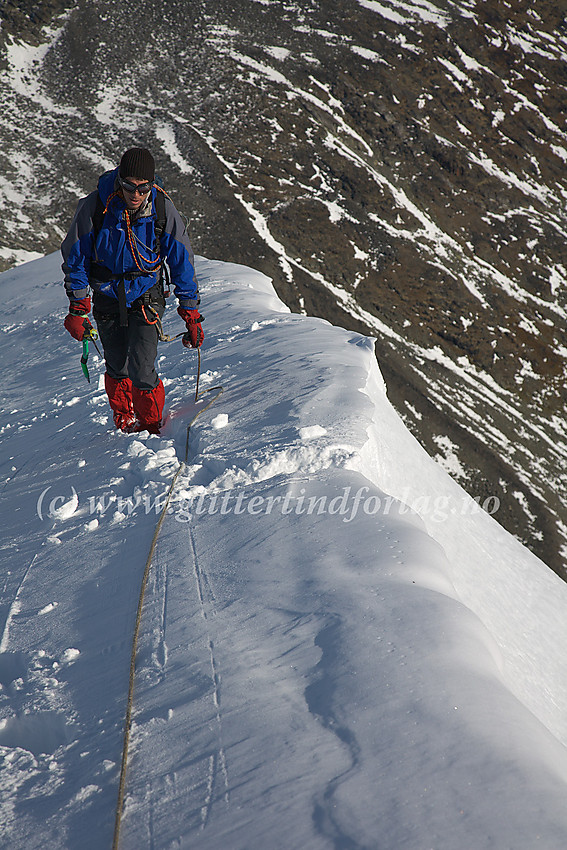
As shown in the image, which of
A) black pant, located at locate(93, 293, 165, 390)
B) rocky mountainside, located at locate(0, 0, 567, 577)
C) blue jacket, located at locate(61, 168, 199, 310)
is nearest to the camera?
blue jacket, located at locate(61, 168, 199, 310)

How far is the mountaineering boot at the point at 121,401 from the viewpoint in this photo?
14.3 feet

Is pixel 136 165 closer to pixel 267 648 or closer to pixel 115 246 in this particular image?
pixel 115 246

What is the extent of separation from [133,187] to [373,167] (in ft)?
103

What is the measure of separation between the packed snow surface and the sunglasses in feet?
5.70

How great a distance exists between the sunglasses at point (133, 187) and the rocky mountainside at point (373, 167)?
18.1 meters

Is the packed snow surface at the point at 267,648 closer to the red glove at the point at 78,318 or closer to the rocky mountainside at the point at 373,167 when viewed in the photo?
the red glove at the point at 78,318

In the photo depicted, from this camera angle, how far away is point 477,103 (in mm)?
36062

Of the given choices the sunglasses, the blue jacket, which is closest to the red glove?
the blue jacket

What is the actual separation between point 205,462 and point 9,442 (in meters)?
2.10

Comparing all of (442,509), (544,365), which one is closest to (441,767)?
(442,509)

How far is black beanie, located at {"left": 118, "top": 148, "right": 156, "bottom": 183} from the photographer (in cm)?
340

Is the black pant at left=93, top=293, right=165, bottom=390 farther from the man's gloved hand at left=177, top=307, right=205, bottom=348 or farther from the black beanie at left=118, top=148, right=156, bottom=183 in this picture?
the black beanie at left=118, top=148, right=156, bottom=183

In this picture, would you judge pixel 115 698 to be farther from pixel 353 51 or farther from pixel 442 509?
pixel 353 51

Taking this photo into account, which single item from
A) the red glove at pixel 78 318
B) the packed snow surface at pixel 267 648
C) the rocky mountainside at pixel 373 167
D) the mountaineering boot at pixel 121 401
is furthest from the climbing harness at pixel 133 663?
the rocky mountainside at pixel 373 167
